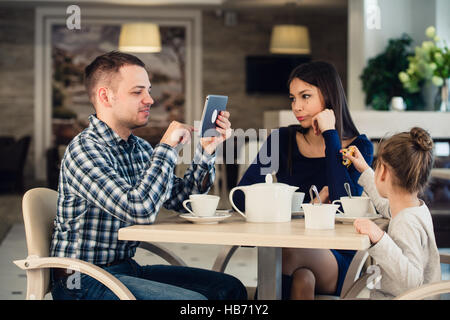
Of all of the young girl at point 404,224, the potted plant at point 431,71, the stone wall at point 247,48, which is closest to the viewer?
the young girl at point 404,224

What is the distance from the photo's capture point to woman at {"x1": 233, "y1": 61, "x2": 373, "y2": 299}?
1.96 metres

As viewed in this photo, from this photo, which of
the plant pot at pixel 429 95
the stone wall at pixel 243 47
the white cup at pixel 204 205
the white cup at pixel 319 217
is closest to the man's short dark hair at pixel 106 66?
the white cup at pixel 204 205

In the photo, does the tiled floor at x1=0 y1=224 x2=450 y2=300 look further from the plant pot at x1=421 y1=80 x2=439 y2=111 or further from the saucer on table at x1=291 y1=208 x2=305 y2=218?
the plant pot at x1=421 y1=80 x2=439 y2=111

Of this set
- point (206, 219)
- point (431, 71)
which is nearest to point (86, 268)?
point (206, 219)

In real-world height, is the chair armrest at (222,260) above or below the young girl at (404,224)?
below

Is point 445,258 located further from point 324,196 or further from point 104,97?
point 104,97

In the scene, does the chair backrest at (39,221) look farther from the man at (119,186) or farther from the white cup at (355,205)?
the white cup at (355,205)

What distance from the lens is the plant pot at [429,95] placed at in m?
6.46

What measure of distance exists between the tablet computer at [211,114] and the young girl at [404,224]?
48cm

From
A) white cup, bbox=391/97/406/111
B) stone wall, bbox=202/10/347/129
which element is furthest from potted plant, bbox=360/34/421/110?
stone wall, bbox=202/10/347/129

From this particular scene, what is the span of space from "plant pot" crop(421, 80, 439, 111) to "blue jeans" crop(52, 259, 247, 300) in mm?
4976

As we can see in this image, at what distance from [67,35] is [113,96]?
9353mm

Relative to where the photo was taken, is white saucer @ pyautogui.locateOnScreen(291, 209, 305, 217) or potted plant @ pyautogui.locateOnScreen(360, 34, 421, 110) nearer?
white saucer @ pyautogui.locateOnScreen(291, 209, 305, 217)

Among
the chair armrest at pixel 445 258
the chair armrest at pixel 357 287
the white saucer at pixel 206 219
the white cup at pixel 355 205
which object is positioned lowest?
the chair armrest at pixel 357 287
